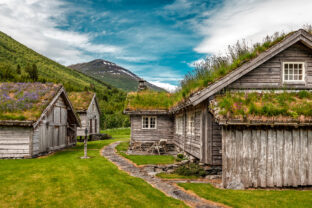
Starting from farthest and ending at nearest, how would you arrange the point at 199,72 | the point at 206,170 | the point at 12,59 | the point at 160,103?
the point at 12,59
the point at 160,103
the point at 199,72
the point at 206,170

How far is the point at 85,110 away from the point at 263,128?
2476 cm

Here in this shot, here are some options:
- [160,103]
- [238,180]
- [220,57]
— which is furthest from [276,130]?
[160,103]

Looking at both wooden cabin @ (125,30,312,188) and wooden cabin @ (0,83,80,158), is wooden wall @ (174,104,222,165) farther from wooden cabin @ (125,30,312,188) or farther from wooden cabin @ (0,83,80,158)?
wooden cabin @ (0,83,80,158)

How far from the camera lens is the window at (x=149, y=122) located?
21578 millimetres

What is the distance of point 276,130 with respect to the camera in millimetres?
9703

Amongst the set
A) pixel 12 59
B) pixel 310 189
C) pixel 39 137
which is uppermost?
pixel 12 59

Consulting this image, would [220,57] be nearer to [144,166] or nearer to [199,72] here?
[199,72]

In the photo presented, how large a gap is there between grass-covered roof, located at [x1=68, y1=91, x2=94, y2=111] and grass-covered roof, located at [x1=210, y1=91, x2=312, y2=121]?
23.8m

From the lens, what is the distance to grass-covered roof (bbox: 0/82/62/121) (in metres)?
16.2

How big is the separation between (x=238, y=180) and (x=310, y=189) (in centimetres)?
280

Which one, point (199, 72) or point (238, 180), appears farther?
point (199, 72)

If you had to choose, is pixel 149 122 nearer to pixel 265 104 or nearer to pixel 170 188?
pixel 170 188

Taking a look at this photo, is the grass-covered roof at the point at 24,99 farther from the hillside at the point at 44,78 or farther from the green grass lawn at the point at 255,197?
the hillside at the point at 44,78

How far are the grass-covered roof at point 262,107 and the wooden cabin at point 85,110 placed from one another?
2361cm
